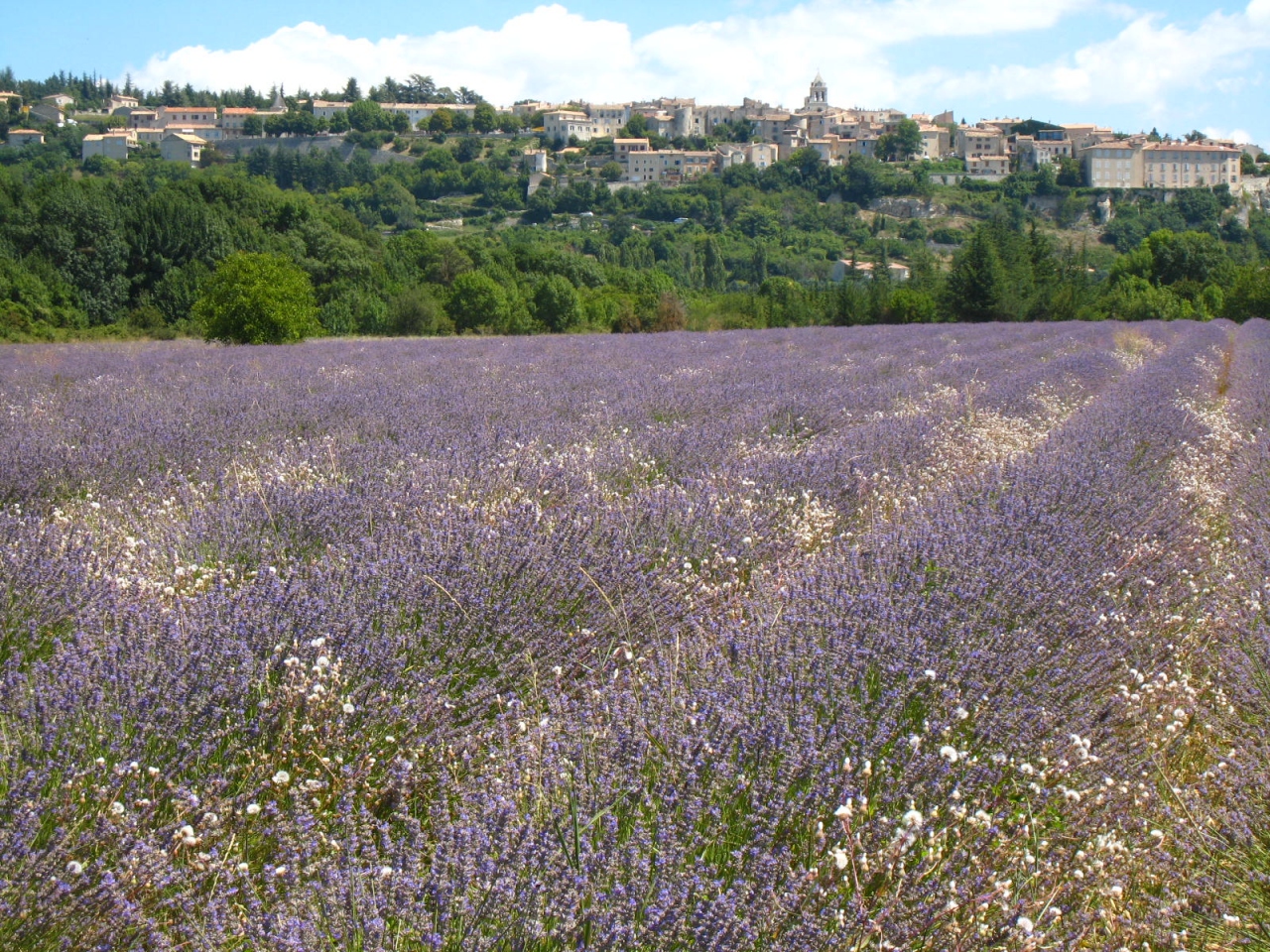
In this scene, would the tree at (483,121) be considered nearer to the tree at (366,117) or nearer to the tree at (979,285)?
the tree at (366,117)

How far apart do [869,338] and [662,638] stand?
16.2 metres

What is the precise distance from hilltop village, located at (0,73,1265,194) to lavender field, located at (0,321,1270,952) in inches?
4180

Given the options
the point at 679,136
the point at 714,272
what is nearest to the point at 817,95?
the point at 679,136

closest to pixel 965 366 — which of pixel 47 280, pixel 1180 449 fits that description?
pixel 1180 449

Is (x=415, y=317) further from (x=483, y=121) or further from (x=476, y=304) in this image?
(x=483, y=121)

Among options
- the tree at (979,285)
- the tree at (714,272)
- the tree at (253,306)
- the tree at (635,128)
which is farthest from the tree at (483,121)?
the tree at (253,306)

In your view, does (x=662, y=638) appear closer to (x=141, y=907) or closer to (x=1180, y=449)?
(x=141, y=907)

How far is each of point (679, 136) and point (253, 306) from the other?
417 feet

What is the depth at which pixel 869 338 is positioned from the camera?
17.8m

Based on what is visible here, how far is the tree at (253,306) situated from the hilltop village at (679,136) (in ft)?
294

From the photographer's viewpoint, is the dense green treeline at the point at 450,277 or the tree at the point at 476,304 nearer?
the dense green treeline at the point at 450,277

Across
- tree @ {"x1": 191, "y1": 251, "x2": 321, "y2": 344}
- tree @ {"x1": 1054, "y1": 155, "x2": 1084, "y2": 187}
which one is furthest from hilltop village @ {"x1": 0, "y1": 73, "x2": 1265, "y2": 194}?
tree @ {"x1": 191, "y1": 251, "x2": 321, "y2": 344}

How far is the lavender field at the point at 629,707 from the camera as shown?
1355 mm

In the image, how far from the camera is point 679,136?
5330 inches
